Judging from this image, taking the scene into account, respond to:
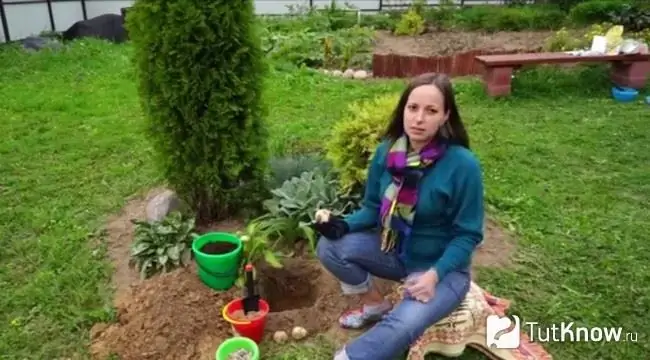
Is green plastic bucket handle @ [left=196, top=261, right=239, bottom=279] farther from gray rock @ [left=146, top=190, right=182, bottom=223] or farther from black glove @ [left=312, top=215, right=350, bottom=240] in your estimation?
gray rock @ [left=146, top=190, right=182, bottom=223]

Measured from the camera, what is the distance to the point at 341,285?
2.75 meters

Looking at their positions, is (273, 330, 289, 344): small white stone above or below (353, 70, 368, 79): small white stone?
below

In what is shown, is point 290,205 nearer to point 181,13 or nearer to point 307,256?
point 307,256

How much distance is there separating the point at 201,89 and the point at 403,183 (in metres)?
1.28

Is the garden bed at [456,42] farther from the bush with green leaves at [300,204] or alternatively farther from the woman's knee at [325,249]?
the woman's knee at [325,249]

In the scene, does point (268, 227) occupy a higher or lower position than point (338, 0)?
lower

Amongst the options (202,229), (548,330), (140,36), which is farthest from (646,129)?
(140,36)

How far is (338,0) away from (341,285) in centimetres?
933

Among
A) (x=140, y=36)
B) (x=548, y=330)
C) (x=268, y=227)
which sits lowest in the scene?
(x=548, y=330)

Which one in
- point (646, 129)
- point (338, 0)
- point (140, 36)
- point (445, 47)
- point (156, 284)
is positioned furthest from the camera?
point (338, 0)

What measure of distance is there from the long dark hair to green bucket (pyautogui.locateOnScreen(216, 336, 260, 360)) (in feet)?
3.31

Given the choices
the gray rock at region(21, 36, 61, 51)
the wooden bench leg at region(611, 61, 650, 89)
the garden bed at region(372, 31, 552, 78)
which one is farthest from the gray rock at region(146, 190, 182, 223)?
the gray rock at region(21, 36, 61, 51)

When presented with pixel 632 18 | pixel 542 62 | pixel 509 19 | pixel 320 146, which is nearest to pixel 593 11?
pixel 632 18

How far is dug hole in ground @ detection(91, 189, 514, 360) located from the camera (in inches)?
101
